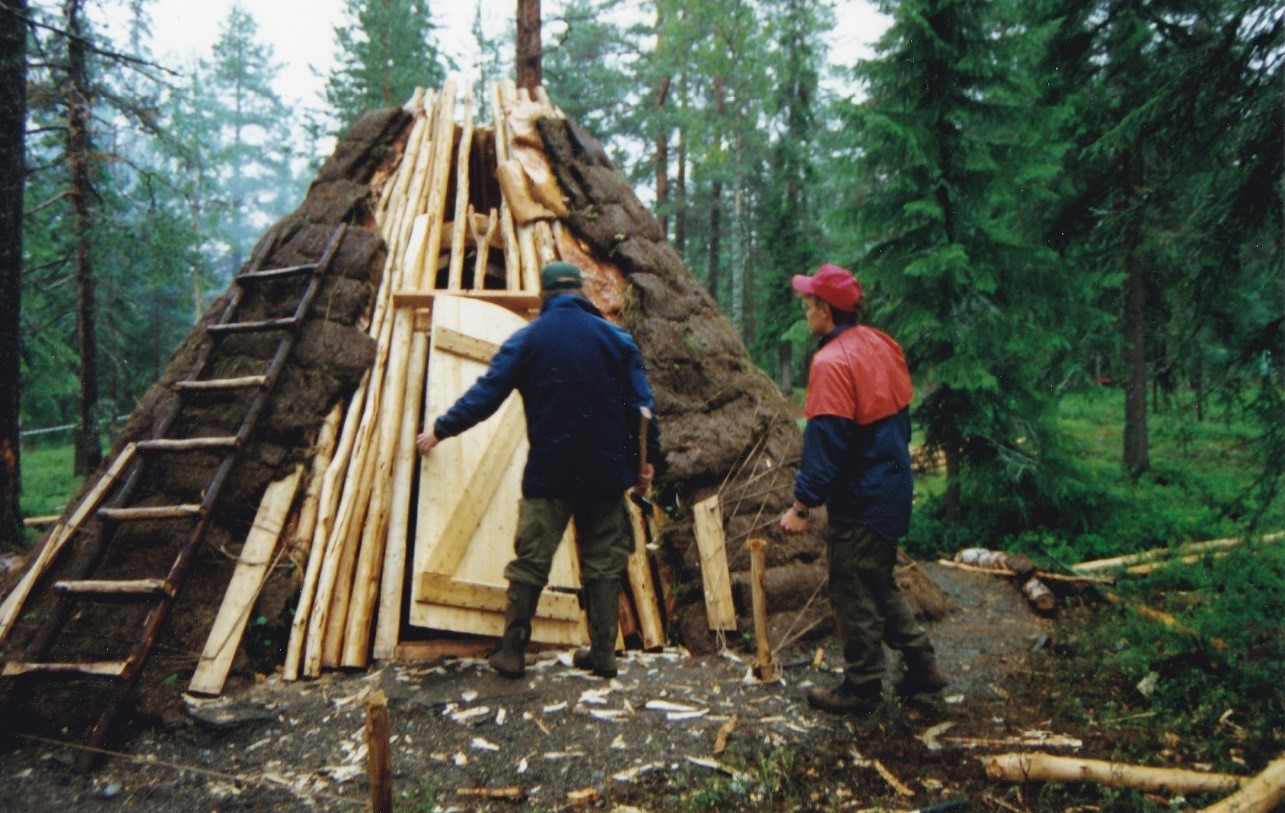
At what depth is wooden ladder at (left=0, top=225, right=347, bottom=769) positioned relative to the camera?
12.4 ft

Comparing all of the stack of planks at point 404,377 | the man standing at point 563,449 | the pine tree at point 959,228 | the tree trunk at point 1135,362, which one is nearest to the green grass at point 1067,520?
the pine tree at point 959,228

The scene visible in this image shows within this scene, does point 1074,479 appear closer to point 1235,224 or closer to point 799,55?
point 1235,224

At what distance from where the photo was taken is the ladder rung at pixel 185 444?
464 centimetres

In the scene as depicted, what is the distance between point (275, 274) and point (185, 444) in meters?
1.59

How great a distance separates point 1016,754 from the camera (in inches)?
136

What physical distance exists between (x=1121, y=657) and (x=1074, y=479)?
3.76m

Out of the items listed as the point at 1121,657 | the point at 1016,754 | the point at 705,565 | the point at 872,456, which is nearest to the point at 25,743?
the point at 705,565

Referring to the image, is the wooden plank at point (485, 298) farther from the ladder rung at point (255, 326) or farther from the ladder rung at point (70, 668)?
the ladder rung at point (70, 668)

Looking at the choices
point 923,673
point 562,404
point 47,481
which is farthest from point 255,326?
point 47,481

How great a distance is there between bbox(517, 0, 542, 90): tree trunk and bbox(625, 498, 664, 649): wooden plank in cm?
739

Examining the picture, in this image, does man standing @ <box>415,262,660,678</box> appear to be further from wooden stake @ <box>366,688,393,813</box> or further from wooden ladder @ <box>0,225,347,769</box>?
wooden stake @ <box>366,688,393,813</box>

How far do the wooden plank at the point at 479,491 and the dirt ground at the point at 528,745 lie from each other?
631mm

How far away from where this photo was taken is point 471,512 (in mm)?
4891

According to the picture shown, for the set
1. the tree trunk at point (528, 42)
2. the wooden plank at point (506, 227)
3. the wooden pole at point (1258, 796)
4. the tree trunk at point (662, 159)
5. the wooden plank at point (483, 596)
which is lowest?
the wooden pole at point (1258, 796)
